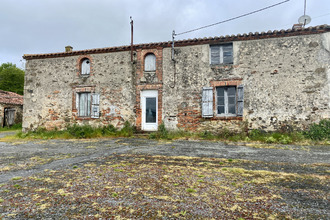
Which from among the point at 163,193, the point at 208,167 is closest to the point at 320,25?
the point at 208,167

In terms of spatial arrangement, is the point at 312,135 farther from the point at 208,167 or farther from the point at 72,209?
the point at 72,209

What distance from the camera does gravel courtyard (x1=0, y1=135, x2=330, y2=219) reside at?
7.24 ft

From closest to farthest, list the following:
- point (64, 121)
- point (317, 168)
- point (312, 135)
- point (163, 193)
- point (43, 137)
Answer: point (163, 193) → point (317, 168) → point (312, 135) → point (43, 137) → point (64, 121)

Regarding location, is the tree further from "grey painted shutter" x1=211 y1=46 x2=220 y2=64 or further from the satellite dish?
the satellite dish

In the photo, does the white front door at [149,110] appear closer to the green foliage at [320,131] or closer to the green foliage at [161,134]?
the green foliage at [161,134]

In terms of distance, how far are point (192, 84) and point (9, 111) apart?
17.1 m

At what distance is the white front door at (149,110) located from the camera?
970 centimetres

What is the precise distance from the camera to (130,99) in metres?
9.75

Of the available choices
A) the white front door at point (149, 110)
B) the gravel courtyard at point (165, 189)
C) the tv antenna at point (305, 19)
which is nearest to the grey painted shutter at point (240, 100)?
the white front door at point (149, 110)

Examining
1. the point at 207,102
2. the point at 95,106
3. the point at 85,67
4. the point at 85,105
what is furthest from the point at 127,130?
the point at 85,67

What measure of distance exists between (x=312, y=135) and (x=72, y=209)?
28.8ft

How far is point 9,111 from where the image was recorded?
17.2m

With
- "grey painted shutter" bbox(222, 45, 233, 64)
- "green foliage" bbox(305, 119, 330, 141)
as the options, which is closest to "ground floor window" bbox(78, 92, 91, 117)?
"grey painted shutter" bbox(222, 45, 233, 64)

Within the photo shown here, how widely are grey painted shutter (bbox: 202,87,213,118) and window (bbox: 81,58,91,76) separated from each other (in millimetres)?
6243
